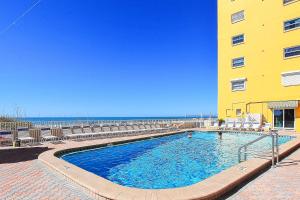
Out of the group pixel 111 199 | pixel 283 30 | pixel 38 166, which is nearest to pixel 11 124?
pixel 38 166

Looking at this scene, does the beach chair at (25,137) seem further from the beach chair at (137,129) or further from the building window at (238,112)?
the building window at (238,112)

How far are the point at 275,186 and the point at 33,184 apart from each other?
5.96 m

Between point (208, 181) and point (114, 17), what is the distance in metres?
22.4

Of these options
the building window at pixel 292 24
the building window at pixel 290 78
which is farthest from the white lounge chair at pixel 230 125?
the building window at pixel 292 24

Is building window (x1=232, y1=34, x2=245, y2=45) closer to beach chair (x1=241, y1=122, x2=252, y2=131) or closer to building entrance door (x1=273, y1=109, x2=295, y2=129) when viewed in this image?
building entrance door (x1=273, y1=109, x2=295, y2=129)

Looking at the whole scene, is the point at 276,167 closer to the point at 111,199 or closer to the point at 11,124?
the point at 111,199

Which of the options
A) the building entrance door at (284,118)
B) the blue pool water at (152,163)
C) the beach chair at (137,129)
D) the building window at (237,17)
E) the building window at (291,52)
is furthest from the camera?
the building window at (237,17)

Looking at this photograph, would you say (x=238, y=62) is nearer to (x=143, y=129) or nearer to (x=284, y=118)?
(x=284, y=118)

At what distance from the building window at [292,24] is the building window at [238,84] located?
231 inches

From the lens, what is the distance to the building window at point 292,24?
70.6ft

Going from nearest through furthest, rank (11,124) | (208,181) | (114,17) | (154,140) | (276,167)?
(208,181) < (276,167) < (11,124) < (154,140) < (114,17)

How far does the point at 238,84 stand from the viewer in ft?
84.9

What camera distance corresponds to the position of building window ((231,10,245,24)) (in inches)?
1021

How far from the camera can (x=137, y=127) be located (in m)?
22.5
